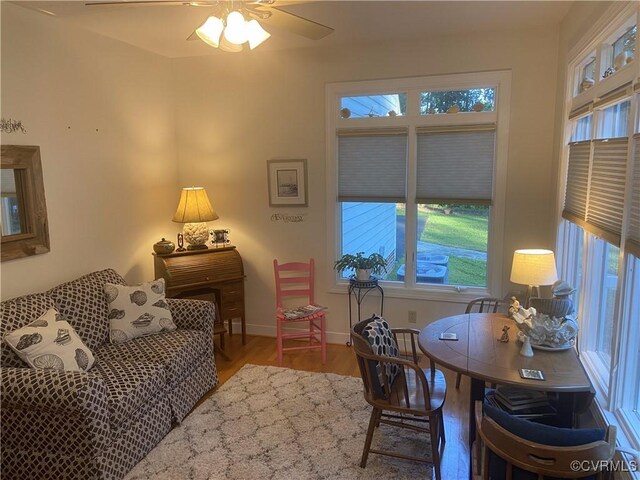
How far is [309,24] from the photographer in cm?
248

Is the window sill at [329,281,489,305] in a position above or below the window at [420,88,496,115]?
below

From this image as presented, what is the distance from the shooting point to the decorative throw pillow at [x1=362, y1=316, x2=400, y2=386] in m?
2.64

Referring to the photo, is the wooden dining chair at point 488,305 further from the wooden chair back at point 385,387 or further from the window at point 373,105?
the window at point 373,105

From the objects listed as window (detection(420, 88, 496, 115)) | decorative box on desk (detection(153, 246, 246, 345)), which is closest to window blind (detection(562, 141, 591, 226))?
window (detection(420, 88, 496, 115))

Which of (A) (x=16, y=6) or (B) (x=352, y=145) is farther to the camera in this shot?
(B) (x=352, y=145)

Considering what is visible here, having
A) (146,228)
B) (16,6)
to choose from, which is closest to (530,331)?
(146,228)

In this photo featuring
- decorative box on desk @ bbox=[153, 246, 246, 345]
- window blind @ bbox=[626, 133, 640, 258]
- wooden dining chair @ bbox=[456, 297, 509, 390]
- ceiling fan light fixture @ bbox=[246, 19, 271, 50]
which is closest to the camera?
window blind @ bbox=[626, 133, 640, 258]

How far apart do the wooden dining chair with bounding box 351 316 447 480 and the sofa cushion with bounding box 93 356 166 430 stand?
4.21 ft

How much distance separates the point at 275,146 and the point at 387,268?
1.61 m

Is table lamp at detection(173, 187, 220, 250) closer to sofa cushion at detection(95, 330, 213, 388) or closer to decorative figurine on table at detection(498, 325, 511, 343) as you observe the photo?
sofa cushion at detection(95, 330, 213, 388)

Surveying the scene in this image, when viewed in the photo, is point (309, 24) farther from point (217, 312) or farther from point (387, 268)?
point (217, 312)

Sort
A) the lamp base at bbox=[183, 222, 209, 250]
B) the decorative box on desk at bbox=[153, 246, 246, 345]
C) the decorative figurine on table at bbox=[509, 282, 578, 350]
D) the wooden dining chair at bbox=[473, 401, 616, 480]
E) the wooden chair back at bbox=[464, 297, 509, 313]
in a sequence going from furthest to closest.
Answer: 1. the lamp base at bbox=[183, 222, 209, 250]
2. the decorative box on desk at bbox=[153, 246, 246, 345]
3. the wooden chair back at bbox=[464, 297, 509, 313]
4. the decorative figurine on table at bbox=[509, 282, 578, 350]
5. the wooden dining chair at bbox=[473, 401, 616, 480]

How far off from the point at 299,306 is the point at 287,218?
896mm

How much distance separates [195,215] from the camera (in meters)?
4.29
